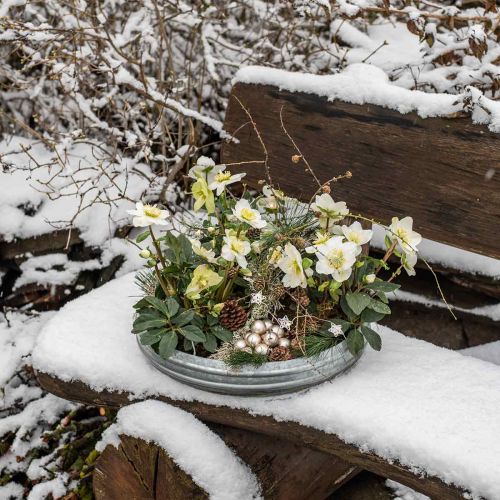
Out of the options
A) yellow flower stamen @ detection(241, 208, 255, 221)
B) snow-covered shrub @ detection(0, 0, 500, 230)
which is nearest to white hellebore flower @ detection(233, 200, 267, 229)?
yellow flower stamen @ detection(241, 208, 255, 221)

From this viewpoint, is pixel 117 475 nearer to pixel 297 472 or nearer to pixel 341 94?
pixel 297 472

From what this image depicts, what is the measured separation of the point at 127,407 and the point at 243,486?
39 cm

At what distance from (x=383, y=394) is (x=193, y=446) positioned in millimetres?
529

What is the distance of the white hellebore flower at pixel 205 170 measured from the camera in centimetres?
165

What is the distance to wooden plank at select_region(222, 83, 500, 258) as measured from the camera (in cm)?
171

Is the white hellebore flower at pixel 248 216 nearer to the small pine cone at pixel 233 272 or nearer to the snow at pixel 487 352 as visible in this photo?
the small pine cone at pixel 233 272

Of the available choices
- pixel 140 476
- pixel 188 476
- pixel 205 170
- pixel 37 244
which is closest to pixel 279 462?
pixel 188 476

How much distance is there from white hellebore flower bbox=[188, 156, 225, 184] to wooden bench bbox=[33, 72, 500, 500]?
0.40 meters

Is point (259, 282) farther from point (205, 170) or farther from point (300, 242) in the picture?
point (205, 170)

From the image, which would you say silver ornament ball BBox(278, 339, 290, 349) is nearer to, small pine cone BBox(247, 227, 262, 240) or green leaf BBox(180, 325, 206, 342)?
green leaf BBox(180, 325, 206, 342)

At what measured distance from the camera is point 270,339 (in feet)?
5.19

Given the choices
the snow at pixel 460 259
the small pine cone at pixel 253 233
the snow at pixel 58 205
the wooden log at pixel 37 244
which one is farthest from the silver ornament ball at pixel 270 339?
the wooden log at pixel 37 244

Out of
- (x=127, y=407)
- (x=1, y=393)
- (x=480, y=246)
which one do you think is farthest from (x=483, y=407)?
(x=1, y=393)

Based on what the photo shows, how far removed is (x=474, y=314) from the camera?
2.55 metres
